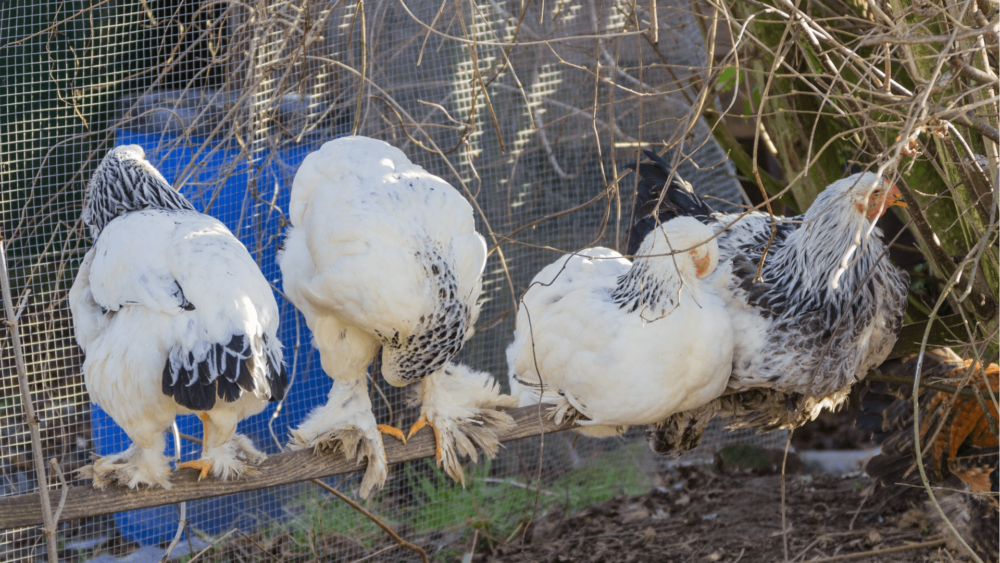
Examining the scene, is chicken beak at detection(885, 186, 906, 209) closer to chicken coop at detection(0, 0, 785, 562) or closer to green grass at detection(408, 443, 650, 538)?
chicken coop at detection(0, 0, 785, 562)

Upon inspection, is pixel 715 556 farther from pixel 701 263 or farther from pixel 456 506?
pixel 701 263

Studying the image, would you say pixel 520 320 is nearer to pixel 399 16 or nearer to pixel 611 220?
pixel 611 220

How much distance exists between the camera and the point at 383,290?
1992mm

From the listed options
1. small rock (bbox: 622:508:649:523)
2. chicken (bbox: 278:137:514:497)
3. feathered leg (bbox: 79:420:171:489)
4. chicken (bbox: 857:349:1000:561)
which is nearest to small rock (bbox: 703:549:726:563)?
small rock (bbox: 622:508:649:523)

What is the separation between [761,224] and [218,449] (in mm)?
1766

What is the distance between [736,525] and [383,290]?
6.76 ft

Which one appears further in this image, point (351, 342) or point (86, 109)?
point (86, 109)

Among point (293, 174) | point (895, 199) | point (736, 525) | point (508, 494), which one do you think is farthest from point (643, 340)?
point (293, 174)

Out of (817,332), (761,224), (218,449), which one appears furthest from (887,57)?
(218,449)

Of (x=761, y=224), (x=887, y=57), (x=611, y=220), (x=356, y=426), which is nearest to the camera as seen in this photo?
(x=887, y=57)

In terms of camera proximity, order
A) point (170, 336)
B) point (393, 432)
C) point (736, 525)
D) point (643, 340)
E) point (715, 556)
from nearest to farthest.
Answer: point (170, 336) < point (643, 340) < point (393, 432) < point (715, 556) < point (736, 525)

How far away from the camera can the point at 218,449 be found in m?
2.16

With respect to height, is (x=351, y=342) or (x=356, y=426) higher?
(x=351, y=342)

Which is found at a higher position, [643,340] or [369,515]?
[643,340]
